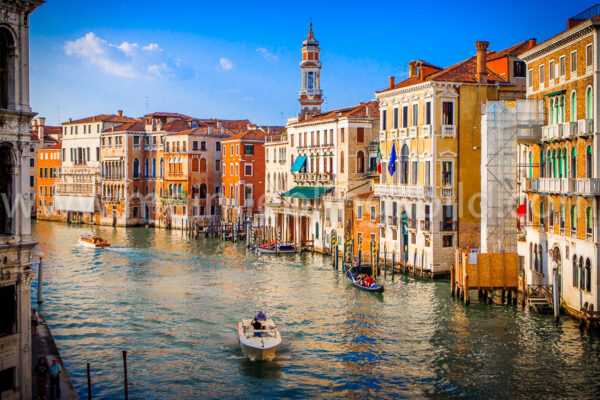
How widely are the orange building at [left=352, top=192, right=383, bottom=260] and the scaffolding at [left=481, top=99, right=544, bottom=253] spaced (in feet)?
37.1

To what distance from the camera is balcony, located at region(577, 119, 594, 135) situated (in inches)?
876

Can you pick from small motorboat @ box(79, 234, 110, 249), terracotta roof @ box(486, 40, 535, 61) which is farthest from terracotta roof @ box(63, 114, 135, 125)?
terracotta roof @ box(486, 40, 535, 61)

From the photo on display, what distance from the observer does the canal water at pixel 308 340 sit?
60.6 ft

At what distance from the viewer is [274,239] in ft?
170

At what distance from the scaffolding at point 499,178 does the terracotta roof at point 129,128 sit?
46856 millimetres

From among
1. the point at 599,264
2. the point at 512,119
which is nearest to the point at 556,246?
the point at 599,264

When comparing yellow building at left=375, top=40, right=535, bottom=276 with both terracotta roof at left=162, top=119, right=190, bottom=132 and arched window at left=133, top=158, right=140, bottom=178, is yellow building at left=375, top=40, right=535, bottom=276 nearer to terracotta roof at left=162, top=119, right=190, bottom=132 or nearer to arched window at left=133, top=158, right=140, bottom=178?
terracotta roof at left=162, top=119, right=190, bottom=132

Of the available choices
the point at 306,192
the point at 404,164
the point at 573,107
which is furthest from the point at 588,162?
the point at 306,192

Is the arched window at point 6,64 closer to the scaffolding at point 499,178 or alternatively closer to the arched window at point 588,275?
the arched window at point 588,275

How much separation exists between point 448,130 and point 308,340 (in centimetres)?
1596

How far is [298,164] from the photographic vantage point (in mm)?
50469

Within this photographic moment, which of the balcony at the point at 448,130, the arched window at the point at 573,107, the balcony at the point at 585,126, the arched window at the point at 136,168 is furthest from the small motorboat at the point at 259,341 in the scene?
the arched window at the point at 136,168

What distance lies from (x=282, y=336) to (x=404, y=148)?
17.4 m

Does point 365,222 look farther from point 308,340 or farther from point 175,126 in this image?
point 175,126
